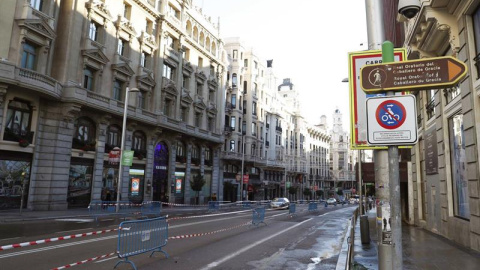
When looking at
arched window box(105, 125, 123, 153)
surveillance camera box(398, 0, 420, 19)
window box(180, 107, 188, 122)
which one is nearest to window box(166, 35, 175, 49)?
window box(180, 107, 188, 122)

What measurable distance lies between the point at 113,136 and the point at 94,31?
915cm

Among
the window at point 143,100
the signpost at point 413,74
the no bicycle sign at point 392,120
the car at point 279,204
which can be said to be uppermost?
the window at point 143,100

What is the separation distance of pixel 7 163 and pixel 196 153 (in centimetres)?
2372

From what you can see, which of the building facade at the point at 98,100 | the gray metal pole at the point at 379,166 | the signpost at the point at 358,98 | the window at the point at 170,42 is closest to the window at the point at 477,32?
the signpost at the point at 358,98

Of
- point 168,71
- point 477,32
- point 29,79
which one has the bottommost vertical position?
point 477,32

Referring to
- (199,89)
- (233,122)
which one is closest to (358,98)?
(199,89)

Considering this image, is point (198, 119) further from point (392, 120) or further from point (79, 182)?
point (392, 120)

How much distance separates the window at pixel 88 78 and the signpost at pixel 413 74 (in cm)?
2794

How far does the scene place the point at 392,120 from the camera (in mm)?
3844

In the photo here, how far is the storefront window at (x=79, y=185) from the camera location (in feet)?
86.1

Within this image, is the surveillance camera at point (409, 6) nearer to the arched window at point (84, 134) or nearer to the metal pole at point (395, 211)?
the metal pole at point (395, 211)

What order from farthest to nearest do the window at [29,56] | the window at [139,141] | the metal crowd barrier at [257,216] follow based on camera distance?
the window at [139,141] < the window at [29,56] < the metal crowd barrier at [257,216]

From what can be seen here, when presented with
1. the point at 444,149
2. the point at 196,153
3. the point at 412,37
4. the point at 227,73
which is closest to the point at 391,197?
the point at 444,149

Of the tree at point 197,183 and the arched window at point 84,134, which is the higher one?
the arched window at point 84,134
